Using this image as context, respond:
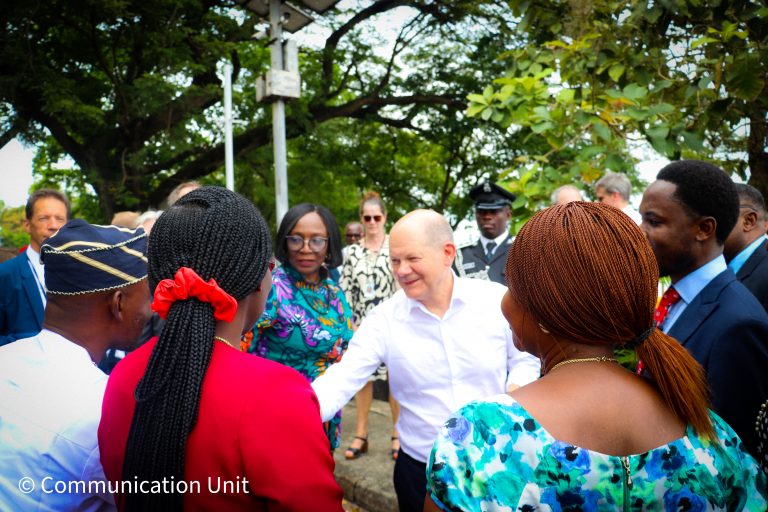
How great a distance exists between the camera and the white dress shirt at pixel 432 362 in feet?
9.81

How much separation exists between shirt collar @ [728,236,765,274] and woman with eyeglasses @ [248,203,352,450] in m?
2.57

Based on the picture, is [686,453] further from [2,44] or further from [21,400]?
[2,44]

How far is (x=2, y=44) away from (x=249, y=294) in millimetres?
11156

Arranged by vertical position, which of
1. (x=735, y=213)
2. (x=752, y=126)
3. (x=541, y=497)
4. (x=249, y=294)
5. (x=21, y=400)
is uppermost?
(x=752, y=126)

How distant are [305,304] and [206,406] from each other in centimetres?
231

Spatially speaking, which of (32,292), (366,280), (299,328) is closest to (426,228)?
(299,328)

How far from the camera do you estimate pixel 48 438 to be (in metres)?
1.73

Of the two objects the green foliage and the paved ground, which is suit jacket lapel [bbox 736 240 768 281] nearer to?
the green foliage

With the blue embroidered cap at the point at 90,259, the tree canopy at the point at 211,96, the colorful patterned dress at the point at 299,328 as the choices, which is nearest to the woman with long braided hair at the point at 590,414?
the blue embroidered cap at the point at 90,259

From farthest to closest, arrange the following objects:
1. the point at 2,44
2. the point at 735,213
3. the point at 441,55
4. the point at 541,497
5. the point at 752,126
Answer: the point at 441,55 → the point at 2,44 → the point at 752,126 → the point at 735,213 → the point at 541,497

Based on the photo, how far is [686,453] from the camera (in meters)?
1.47

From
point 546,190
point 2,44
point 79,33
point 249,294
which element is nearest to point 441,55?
point 79,33

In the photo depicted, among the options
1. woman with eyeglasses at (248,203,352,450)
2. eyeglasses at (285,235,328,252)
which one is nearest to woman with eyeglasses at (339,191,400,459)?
woman with eyeglasses at (248,203,352,450)

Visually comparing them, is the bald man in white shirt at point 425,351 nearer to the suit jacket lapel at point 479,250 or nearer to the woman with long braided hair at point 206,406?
the woman with long braided hair at point 206,406
